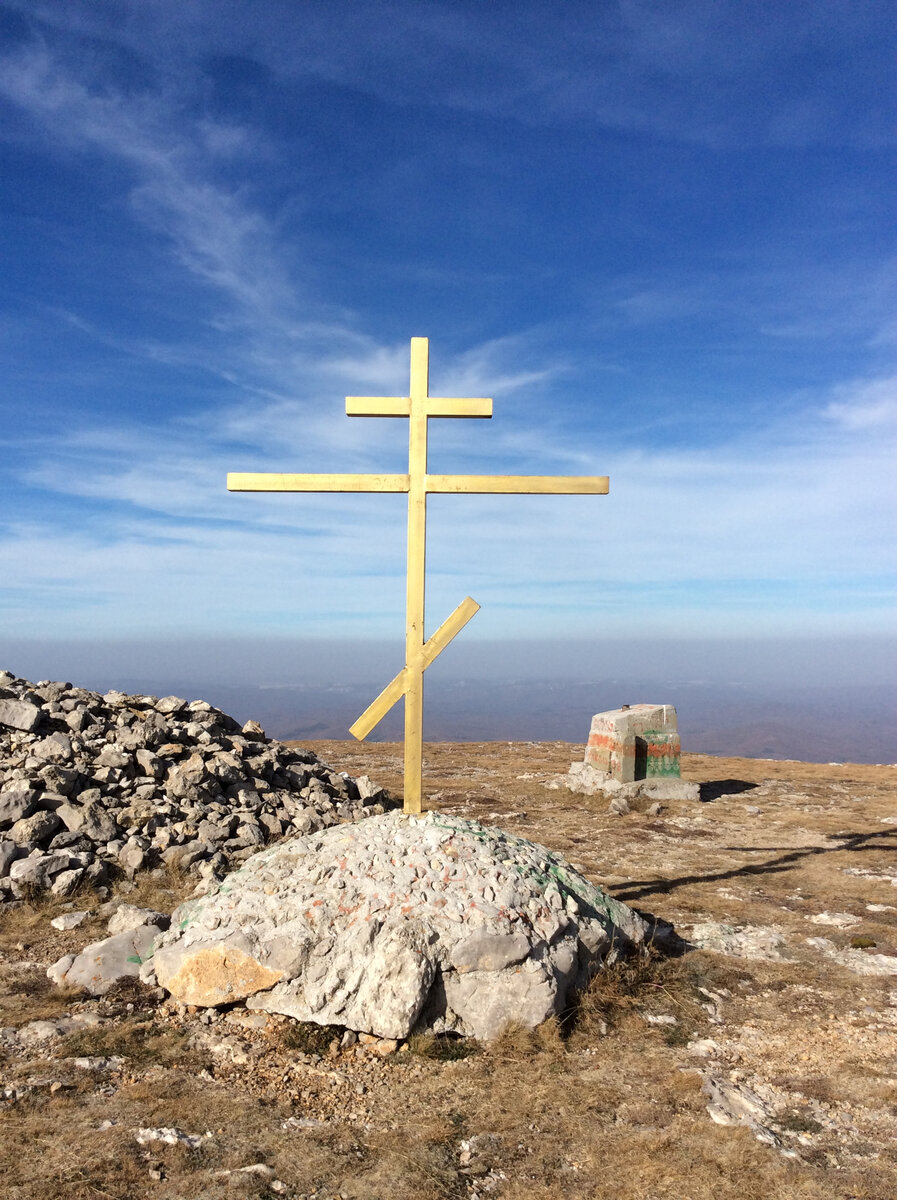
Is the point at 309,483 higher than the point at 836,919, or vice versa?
the point at 309,483

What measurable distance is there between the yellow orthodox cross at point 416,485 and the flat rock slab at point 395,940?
3.21 feet

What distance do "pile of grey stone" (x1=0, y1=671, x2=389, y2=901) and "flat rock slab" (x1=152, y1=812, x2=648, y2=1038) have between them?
9.45 ft

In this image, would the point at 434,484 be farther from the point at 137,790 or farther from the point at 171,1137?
the point at 137,790

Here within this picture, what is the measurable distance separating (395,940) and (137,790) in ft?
20.5

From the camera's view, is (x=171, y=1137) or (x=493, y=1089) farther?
(x=493, y=1089)

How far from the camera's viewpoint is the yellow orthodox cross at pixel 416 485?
639 centimetres

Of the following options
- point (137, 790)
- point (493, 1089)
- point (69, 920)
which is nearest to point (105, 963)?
point (69, 920)

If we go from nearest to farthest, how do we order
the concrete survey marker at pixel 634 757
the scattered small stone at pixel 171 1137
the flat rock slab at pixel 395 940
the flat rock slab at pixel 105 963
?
the scattered small stone at pixel 171 1137 → the flat rock slab at pixel 395 940 → the flat rock slab at pixel 105 963 → the concrete survey marker at pixel 634 757

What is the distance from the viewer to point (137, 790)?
33.3 ft

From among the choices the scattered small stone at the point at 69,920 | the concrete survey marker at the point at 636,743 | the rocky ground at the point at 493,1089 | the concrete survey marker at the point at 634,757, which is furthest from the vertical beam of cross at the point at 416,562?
the concrete survey marker at the point at 636,743

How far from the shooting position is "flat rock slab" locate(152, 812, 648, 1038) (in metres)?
5.16

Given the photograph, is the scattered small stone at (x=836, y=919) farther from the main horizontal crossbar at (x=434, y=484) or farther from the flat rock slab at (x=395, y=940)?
the main horizontal crossbar at (x=434, y=484)

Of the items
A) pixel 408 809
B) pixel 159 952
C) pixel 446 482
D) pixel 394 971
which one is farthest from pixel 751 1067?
pixel 446 482

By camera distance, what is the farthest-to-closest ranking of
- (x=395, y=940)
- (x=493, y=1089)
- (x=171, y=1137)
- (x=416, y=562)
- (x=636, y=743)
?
(x=636, y=743) < (x=416, y=562) < (x=395, y=940) < (x=493, y=1089) < (x=171, y=1137)
